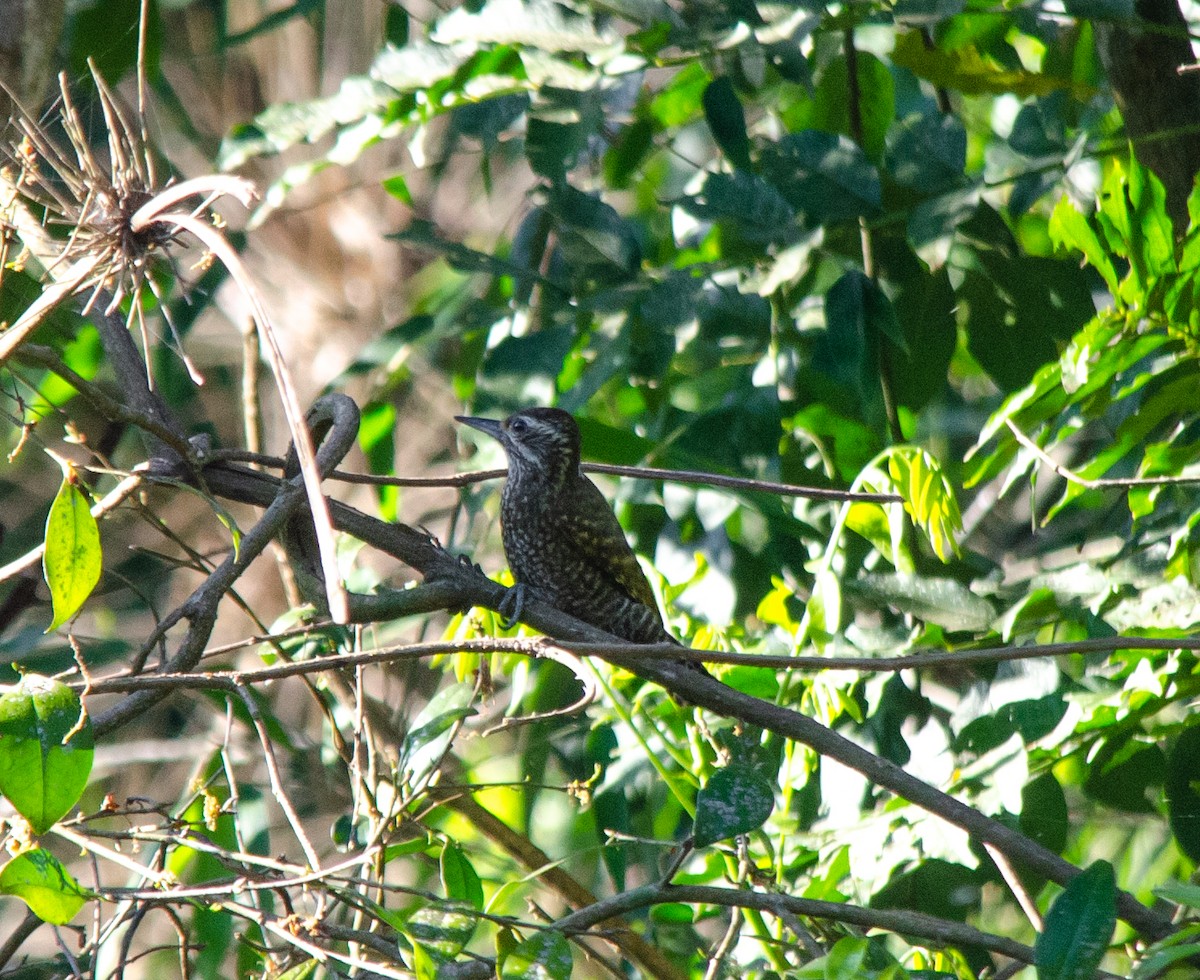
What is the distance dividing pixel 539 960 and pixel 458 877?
1.69 feet

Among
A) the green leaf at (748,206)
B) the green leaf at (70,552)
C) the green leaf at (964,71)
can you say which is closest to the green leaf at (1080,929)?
the green leaf at (70,552)

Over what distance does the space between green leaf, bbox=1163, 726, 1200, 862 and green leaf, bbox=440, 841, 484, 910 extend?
1.61 meters

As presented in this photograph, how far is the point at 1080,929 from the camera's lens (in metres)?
1.75

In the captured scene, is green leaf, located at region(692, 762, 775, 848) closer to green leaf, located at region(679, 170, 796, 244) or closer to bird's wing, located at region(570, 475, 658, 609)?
green leaf, located at region(679, 170, 796, 244)

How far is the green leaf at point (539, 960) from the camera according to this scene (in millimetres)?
1832

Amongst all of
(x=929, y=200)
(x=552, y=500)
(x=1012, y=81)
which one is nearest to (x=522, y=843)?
(x=552, y=500)

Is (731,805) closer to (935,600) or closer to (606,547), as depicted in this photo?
(935,600)

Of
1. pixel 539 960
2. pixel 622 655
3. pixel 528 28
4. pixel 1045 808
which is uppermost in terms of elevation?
pixel 528 28

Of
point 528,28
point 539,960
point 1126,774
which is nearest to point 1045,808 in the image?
point 1126,774

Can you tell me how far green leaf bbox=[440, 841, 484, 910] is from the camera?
232 centimetres

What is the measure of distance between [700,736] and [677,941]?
1.03m

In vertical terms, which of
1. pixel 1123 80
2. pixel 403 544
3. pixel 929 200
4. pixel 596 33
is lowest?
pixel 403 544

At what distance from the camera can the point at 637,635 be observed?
442cm

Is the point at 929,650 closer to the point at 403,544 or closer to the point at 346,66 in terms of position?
the point at 403,544
